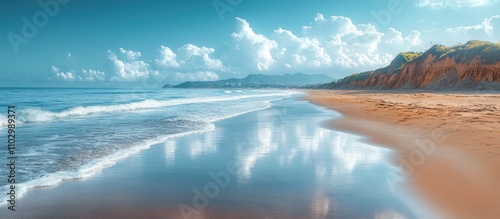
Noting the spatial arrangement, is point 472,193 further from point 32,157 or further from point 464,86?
point 464,86

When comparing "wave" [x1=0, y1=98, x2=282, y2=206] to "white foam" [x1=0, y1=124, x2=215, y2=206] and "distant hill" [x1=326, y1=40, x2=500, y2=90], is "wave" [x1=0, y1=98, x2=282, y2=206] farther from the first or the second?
"distant hill" [x1=326, y1=40, x2=500, y2=90]

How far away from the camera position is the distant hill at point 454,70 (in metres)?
66.0

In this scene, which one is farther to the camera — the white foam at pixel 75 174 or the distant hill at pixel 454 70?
the distant hill at pixel 454 70

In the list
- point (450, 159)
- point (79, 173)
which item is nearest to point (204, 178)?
point (79, 173)

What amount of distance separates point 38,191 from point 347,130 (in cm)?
1326

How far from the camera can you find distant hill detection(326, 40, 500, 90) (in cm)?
6600

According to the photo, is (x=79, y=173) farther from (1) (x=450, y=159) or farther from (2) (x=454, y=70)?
(2) (x=454, y=70)

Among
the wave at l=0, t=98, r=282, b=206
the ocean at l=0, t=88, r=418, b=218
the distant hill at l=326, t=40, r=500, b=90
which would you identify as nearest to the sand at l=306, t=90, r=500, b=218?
the ocean at l=0, t=88, r=418, b=218

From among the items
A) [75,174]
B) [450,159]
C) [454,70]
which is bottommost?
[75,174]

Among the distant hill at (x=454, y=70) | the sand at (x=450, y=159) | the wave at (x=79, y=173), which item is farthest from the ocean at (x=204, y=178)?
the distant hill at (x=454, y=70)

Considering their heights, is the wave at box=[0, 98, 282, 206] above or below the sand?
below

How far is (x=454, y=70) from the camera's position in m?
74.8

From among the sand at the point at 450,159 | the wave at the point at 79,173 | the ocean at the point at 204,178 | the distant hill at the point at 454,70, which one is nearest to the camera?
the ocean at the point at 204,178

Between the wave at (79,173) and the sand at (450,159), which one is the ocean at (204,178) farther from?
the sand at (450,159)
